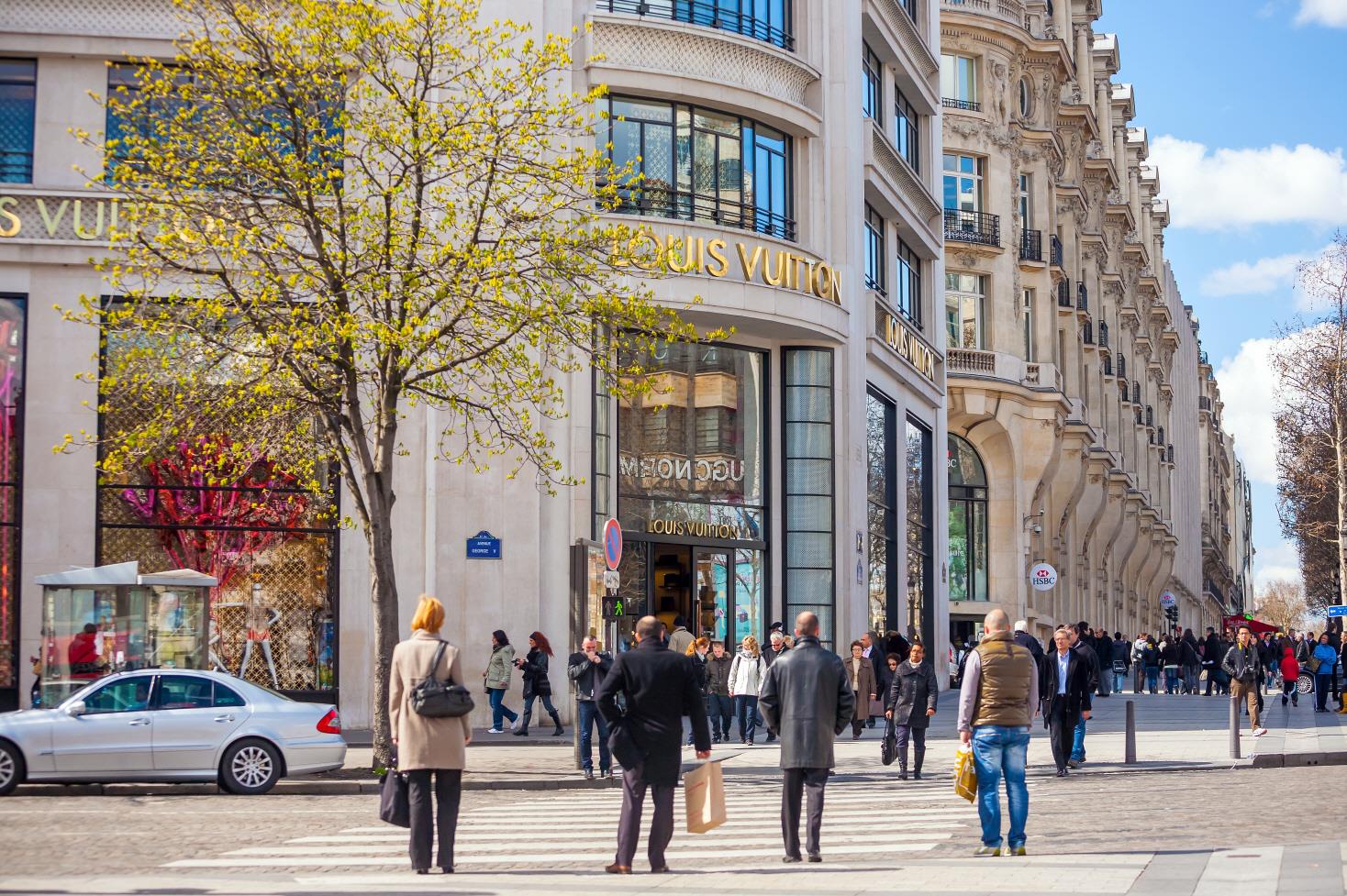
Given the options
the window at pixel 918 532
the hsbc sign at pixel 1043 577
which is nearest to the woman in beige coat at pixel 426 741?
the window at pixel 918 532

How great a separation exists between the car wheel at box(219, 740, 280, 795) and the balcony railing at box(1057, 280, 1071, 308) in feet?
138

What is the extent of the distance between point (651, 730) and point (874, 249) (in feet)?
87.6

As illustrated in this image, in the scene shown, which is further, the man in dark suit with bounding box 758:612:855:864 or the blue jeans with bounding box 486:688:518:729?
the blue jeans with bounding box 486:688:518:729

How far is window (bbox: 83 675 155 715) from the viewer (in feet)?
61.9

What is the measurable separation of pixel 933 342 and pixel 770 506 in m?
11.3

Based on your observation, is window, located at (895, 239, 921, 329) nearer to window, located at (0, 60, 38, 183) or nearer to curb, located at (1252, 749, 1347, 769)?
curb, located at (1252, 749, 1347, 769)

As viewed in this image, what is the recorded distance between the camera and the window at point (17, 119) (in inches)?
1078

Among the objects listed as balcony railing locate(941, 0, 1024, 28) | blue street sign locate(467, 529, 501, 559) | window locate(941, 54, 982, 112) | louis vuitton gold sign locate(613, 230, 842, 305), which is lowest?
blue street sign locate(467, 529, 501, 559)

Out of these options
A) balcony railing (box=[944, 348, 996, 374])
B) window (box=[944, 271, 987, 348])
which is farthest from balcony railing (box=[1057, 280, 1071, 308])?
balcony railing (box=[944, 348, 996, 374])

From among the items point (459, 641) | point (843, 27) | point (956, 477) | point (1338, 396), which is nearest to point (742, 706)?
point (459, 641)

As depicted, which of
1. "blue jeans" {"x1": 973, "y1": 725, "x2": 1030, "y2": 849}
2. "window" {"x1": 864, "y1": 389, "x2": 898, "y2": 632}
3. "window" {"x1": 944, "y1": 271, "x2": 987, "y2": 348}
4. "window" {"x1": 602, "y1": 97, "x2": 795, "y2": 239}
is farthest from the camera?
"window" {"x1": 944, "y1": 271, "x2": 987, "y2": 348}

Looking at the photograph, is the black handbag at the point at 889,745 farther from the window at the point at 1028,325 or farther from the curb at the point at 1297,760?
the window at the point at 1028,325

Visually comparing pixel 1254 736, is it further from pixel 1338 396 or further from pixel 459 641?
pixel 1338 396

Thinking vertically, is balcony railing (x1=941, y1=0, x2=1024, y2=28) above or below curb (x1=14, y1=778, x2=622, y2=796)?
above
